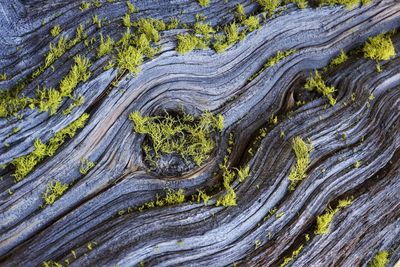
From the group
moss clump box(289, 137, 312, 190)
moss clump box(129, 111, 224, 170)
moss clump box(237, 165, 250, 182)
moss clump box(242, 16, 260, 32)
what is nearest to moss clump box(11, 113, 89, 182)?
moss clump box(129, 111, 224, 170)

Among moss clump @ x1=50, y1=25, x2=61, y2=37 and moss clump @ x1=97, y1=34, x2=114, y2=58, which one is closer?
moss clump @ x1=97, y1=34, x2=114, y2=58

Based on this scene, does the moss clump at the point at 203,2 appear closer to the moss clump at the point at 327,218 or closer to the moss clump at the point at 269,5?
the moss clump at the point at 269,5

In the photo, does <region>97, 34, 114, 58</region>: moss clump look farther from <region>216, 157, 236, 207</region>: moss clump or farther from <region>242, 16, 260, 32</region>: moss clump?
<region>216, 157, 236, 207</region>: moss clump

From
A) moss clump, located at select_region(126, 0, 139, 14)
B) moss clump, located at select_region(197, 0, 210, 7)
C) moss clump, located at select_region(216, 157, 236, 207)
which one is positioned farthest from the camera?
moss clump, located at select_region(197, 0, 210, 7)

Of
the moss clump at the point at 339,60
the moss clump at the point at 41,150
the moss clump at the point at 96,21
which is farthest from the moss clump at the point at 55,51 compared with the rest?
the moss clump at the point at 339,60

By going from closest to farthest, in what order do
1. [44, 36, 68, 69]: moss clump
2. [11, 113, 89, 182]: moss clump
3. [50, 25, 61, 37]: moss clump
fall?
[11, 113, 89, 182]: moss clump → [44, 36, 68, 69]: moss clump → [50, 25, 61, 37]: moss clump
